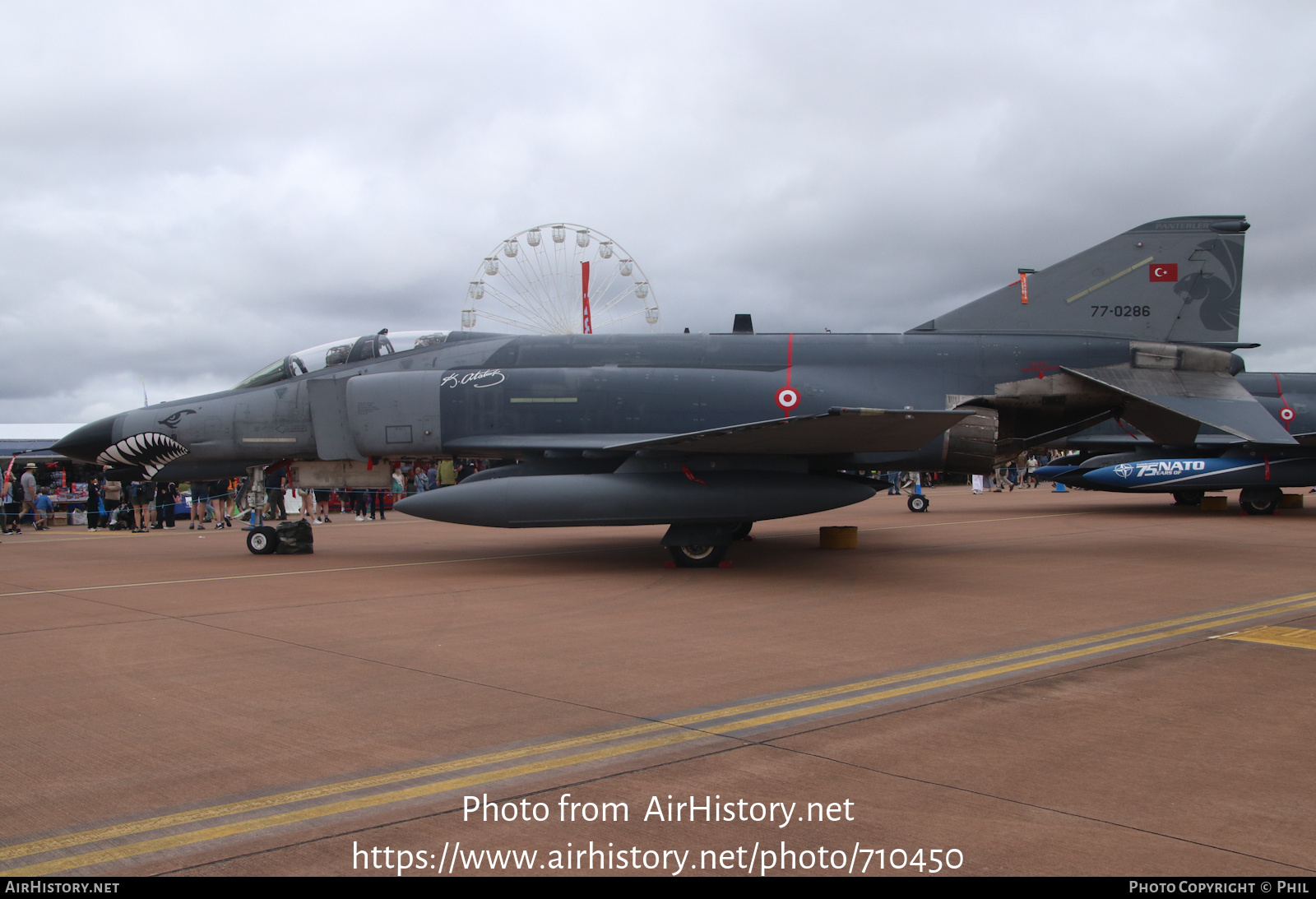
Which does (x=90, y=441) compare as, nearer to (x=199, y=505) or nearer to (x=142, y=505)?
(x=142, y=505)

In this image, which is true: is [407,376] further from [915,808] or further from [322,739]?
[915,808]

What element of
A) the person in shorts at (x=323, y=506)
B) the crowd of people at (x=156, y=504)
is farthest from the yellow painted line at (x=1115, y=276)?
the person in shorts at (x=323, y=506)

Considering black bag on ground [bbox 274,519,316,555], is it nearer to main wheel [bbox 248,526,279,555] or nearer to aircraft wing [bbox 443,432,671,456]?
main wheel [bbox 248,526,279,555]

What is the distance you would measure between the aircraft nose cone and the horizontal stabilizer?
7394 millimetres

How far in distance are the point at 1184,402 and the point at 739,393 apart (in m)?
5.81

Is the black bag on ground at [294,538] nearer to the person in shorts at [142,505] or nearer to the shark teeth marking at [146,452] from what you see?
the shark teeth marking at [146,452]

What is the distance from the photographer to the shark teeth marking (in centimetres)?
1232

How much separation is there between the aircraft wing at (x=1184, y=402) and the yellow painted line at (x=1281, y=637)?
17.4 ft

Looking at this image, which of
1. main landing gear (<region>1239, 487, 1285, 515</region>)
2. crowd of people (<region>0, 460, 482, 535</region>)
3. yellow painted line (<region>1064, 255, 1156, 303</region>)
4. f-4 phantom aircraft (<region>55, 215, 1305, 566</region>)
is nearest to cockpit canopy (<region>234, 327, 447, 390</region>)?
f-4 phantom aircraft (<region>55, 215, 1305, 566</region>)

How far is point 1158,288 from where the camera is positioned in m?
12.1

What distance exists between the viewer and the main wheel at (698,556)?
34.7ft

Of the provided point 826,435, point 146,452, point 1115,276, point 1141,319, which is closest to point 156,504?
point 146,452

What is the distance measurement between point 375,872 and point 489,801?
0.61m

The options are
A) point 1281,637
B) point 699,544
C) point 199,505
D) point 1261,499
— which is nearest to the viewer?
point 1281,637
